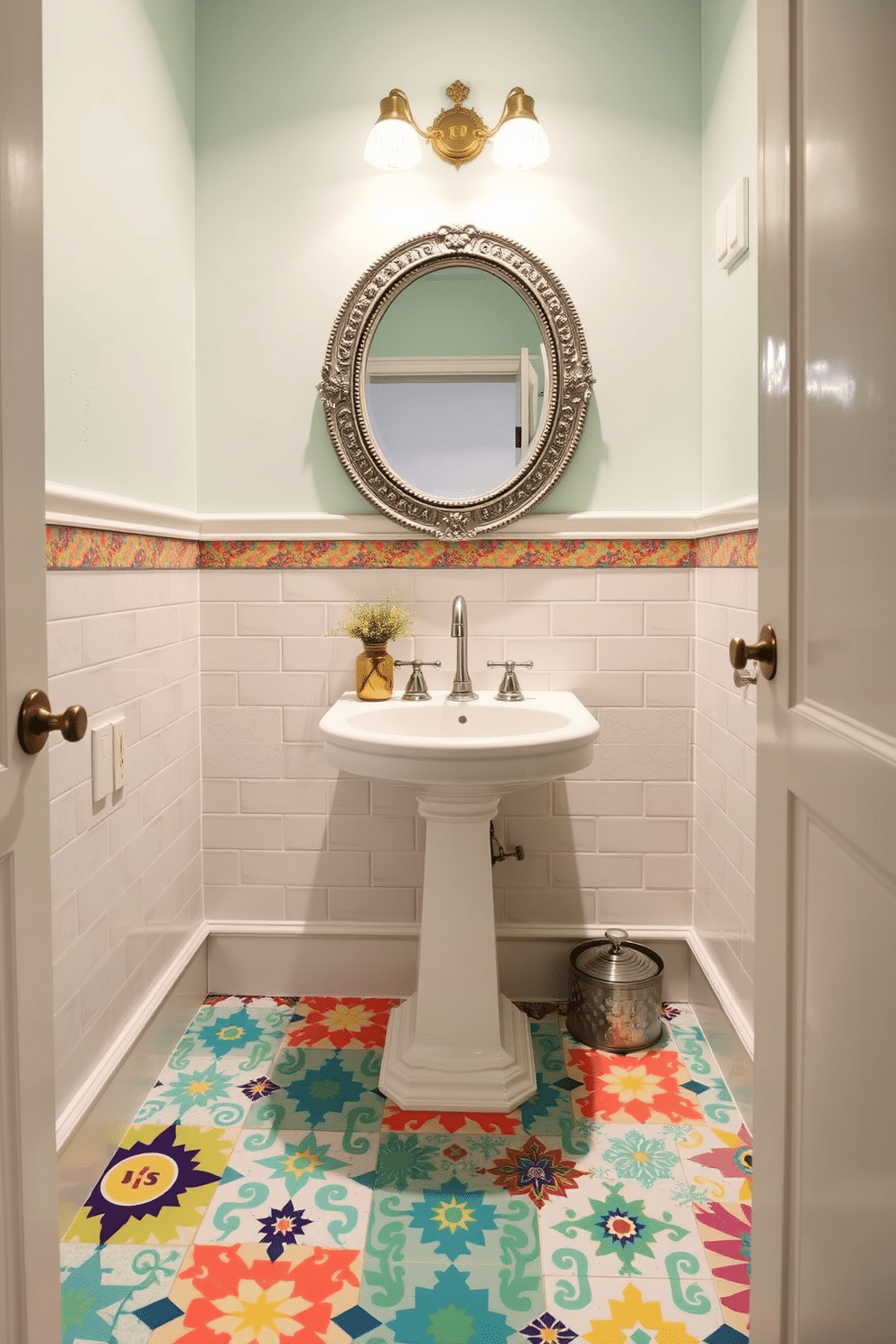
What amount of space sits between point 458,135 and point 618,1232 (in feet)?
7.34

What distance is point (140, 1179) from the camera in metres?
1.53

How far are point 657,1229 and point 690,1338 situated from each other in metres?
0.21

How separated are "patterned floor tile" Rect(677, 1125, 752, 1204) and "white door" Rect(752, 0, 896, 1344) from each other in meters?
0.52

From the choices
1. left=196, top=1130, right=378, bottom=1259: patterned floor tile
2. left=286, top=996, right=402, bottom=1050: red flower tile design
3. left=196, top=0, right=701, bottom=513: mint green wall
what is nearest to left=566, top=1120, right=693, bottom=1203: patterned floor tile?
left=196, top=1130, right=378, bottom=1259: patterned floor tile

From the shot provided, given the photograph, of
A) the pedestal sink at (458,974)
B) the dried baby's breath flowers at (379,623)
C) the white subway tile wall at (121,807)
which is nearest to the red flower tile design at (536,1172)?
the pedestal sink at (458,974)

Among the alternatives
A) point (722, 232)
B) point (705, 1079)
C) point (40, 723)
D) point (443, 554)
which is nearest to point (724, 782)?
point (705, 1079)

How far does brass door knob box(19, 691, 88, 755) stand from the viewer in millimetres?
788

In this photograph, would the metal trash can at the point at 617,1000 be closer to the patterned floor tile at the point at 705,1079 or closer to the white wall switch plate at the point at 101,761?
the patterned floor tile at the point at 705,1079

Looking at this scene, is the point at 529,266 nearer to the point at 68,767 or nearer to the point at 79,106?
the point at 79,106

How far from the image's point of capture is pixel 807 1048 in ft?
2.93

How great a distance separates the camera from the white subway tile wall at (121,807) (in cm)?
142

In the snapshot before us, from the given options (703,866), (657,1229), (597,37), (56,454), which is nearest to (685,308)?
(597,37)

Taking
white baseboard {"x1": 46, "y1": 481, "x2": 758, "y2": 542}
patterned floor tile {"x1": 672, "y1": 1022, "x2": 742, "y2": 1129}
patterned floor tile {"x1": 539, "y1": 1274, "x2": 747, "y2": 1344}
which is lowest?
patterned floor tile {"x1": 539, "y1": 1274, "x2": 747, "y2": 1344}

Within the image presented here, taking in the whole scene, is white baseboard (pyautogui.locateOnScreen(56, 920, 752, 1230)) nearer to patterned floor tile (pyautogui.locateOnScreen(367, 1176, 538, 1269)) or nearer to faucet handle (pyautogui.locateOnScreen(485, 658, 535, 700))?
faucet handle (pyautogui.locateOnScreen(485, 658, 535, 700))
